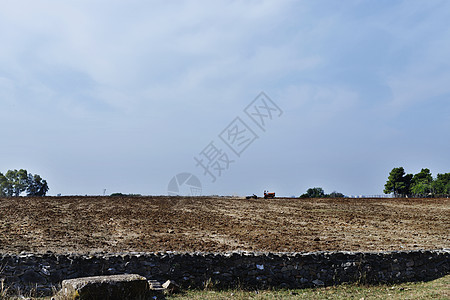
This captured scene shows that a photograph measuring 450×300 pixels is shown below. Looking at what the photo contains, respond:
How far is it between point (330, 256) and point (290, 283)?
1.56 m

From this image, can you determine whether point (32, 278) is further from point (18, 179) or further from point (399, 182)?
point (399, 182)

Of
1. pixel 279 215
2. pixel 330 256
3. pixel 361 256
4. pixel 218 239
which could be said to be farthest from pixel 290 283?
pixel 279 215

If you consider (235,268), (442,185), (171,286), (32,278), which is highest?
(442,185)

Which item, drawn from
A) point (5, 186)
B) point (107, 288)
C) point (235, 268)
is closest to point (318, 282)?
point (235, 268)

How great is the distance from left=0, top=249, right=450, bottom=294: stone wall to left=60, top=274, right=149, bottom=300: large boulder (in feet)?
5.03

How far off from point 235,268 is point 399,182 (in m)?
86.5

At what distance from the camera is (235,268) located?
38.0ft

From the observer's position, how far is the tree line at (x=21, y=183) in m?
72.2

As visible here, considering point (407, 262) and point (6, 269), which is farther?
point (407, 262)

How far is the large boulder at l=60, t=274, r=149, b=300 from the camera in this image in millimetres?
9016

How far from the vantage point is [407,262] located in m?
12.5

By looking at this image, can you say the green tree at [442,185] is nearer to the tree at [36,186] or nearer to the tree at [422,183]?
the tree at [422,183]

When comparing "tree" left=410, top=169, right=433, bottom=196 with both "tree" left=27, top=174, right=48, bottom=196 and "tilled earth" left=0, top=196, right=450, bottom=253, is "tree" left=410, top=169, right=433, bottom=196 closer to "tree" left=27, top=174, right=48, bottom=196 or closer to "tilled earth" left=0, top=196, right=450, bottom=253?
"tilled earth" left=0, top=196, right=450, bottom=253

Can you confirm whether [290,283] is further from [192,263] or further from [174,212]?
[174,212]
